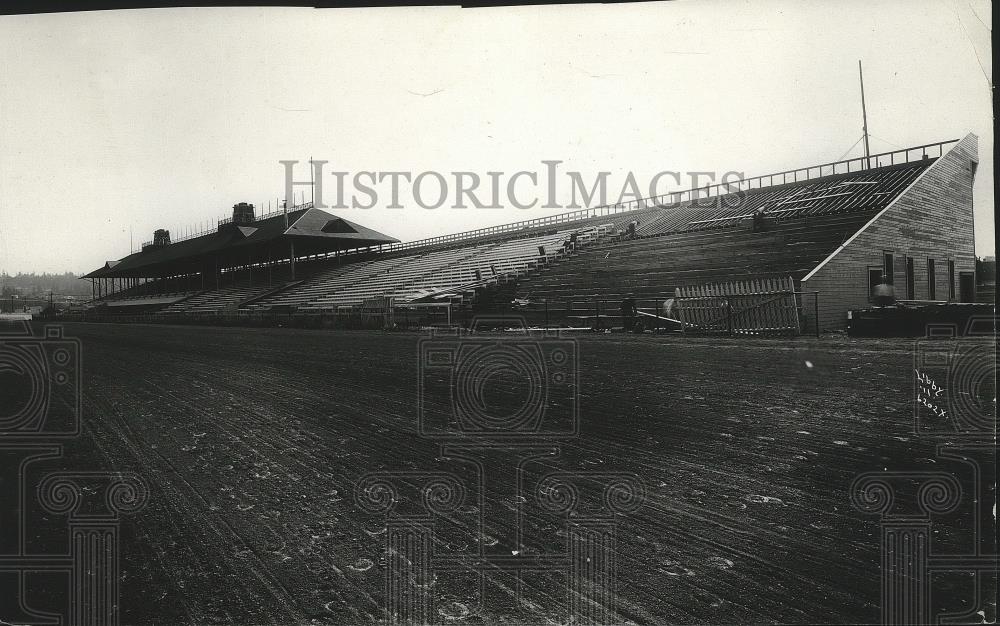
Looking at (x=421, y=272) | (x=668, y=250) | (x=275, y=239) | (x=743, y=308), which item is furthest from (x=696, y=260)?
(x=275, y=239)

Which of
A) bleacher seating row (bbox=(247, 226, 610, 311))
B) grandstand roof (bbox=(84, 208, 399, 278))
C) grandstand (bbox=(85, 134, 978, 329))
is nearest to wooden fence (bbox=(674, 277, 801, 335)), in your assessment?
grandstand (bbox=(85, 134, 978, 329))

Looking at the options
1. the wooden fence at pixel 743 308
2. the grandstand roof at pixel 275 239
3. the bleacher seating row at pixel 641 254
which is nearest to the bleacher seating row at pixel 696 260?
the bleacher seating row at pixel 641 254

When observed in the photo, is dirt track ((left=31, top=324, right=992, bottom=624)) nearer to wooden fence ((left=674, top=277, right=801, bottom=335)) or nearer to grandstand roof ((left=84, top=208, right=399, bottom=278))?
wooden fence ((left=674, top=277, right=801, bottom=335))

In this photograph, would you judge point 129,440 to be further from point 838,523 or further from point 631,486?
point 838,523

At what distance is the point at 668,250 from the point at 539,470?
14565mm

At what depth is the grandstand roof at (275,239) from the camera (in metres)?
24.5

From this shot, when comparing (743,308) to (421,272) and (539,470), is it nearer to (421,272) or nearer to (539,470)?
(539,470)

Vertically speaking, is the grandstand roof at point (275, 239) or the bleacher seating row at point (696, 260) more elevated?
the grandstand roof at point (275, 239)

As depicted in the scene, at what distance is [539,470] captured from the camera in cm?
246

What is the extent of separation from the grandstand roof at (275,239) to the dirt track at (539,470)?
66.1 feet

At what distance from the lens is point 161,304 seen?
33.5m

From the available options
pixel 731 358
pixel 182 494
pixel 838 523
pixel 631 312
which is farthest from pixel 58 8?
pixel 631 312

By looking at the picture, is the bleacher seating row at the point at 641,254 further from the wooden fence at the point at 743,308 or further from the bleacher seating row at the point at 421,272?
the wooden fence at the point at 743,308

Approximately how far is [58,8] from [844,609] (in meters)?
3.30
